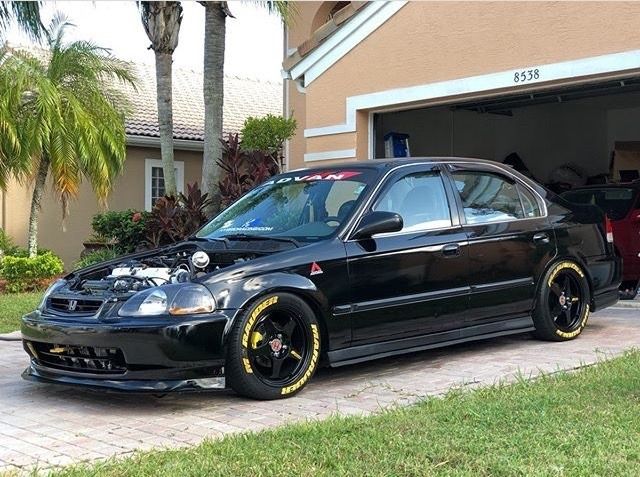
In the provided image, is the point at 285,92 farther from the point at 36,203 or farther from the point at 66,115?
the point at 36,203

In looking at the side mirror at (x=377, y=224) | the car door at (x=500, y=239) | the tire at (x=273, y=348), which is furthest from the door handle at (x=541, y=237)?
the tire at (x=273, y=348)

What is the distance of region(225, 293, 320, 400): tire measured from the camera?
5.25 metres

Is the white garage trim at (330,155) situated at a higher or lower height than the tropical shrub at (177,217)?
higher

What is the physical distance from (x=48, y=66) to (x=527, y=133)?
10928 millimetres

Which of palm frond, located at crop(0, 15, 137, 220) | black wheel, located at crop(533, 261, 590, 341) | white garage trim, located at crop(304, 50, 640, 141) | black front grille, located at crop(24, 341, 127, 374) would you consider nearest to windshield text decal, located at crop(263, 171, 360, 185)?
black wheel, located at crop(533, 261, 590, 341)

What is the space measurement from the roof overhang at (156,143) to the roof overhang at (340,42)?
22.1 ft

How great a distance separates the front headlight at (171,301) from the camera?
5129mm

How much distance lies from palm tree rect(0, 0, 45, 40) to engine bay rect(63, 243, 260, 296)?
1004cm

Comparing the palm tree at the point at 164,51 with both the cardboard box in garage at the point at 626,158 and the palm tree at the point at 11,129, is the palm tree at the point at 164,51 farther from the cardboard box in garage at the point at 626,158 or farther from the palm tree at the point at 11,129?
the cardboard box in garage at the point at 626,158

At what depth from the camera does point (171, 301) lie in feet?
16.9

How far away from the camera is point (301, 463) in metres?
3.88

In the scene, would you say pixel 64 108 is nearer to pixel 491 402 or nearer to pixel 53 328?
pixel 53 328

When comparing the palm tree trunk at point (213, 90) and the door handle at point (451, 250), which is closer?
the door handle at point (451, 250)

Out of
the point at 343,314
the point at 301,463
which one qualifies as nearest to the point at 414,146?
the point at 343,314
